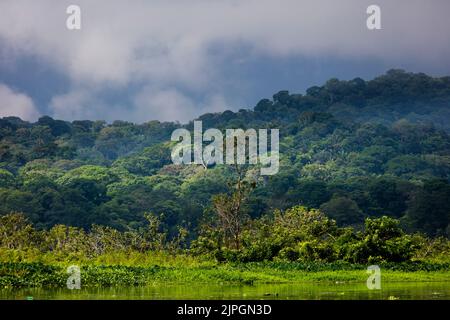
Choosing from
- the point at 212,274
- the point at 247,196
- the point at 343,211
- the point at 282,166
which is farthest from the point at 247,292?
the point at 282,166

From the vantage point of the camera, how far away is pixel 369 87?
165 m

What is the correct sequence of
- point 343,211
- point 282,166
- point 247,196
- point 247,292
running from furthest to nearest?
point 282,166
point 343,211
point 247,196
point 247,292

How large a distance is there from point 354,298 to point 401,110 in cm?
14515

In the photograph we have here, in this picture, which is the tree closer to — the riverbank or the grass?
the riverbank

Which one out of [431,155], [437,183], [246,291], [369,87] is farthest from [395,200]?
[369,87]

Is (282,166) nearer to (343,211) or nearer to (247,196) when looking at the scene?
(343,211)

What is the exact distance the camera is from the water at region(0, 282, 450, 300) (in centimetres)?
1903

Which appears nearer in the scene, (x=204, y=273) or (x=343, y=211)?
(x=204, y=273)

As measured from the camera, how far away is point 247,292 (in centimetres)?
2095

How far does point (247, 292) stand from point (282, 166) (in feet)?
273

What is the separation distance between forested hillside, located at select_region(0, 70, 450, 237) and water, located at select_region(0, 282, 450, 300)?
11.6 m

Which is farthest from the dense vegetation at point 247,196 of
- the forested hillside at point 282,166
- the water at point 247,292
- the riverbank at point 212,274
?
the water at point 247,292

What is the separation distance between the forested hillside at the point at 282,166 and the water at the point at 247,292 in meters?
11.6

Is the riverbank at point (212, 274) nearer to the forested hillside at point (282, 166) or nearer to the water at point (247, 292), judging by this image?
the water at point (247, 292)
